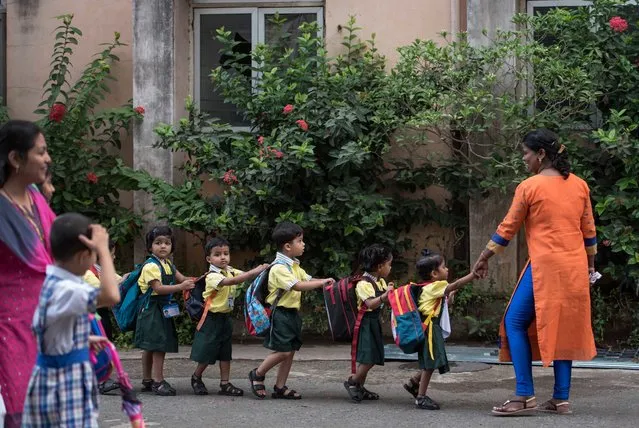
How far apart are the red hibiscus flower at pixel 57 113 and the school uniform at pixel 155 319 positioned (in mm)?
2811

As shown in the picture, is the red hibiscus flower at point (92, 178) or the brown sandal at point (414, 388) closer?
the brown sandal at point (414, 388)

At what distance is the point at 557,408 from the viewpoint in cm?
727

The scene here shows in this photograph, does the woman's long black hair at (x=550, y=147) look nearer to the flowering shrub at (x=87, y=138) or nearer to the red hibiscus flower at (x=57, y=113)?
the flowering shrub at (x=87, y=138)

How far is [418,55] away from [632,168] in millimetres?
2114

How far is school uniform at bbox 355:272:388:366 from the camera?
7.71 metres

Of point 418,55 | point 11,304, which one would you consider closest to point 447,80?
point 418,55

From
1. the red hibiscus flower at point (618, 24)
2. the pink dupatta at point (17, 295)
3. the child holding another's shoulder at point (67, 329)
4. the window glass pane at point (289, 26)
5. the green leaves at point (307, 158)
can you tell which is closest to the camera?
the child holding another's shoulder at point (67, 329)

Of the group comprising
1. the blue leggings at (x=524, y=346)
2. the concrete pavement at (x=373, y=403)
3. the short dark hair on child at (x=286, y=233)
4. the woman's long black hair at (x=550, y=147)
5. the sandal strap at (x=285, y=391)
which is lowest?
the concrete pavement at (x=373, y=403)

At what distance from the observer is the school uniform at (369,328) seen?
25.3ft

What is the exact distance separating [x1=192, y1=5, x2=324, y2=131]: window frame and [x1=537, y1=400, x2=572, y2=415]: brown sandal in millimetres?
4802

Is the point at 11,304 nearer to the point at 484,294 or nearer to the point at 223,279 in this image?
the point at 223,279

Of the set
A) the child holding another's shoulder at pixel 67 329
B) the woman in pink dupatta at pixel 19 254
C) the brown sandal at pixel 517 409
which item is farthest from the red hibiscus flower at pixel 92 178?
the child holding another's shoulder at pixel 67 329

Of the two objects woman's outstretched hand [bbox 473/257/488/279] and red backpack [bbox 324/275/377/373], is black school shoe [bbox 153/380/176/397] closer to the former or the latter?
red backpack [bbox 324/275/377/373]

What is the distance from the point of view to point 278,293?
314 inches
